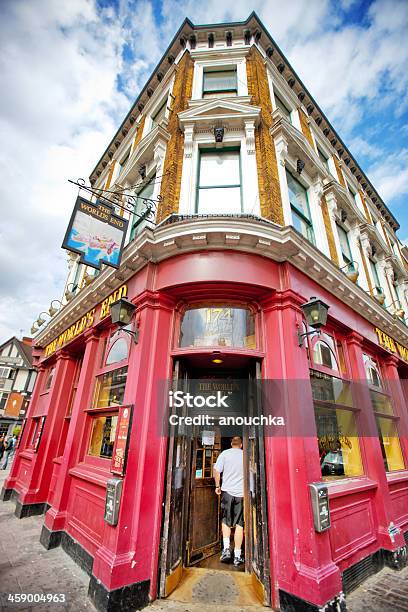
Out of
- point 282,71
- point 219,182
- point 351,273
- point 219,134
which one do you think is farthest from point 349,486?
point 282,71

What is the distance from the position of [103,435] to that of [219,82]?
10.3m

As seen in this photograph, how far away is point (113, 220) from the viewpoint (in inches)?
227

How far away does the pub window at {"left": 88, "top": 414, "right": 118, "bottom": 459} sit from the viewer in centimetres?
534

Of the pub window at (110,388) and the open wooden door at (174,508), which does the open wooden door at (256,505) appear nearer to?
the open wooden door at (174,508)

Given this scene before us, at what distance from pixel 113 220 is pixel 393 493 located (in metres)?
8.34

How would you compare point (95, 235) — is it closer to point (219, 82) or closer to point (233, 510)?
point (233, 510)

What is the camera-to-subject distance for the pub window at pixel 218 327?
4828mm

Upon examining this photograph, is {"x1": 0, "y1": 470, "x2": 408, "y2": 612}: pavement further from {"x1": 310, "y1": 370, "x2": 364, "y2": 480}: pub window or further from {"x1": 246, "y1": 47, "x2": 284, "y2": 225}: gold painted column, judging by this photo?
{"x1": 246, "y1": 47, "x2": 284, "y2": 225}: gold painted column

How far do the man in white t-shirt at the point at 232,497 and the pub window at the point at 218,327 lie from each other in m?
2.09

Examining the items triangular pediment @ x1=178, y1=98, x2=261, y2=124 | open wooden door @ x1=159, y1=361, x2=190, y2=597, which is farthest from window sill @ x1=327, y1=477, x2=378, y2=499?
triangular pediment @ x1=178, y1=98, x2=261, y2=124

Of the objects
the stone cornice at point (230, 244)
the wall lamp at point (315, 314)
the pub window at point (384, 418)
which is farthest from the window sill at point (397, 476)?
the stone cornice at point (230, 244)

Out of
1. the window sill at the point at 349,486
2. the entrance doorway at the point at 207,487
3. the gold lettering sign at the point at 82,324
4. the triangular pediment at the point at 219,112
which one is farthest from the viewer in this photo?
the triangular pediment at the point at 219,112

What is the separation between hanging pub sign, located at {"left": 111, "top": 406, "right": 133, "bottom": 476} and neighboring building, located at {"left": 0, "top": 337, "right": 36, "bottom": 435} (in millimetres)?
34805

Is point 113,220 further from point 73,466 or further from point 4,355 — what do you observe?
point 4,355
